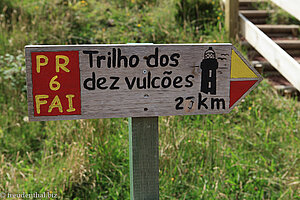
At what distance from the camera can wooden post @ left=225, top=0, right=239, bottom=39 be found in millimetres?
4961

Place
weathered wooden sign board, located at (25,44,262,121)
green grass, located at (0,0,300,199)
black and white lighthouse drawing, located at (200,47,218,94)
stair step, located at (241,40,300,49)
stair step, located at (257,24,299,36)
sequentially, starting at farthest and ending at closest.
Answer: stair step, located at (257,24,299,36) < stair step, located at (241,40,300,49) < green grass, located at (0,0,300,199) < black and white lighthouse drawing, located at (200,47,218,94) < weathered wooden sign board, located at (25,44,262,121)

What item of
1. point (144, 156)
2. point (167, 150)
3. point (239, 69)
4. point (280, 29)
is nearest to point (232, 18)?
point (280, 29)

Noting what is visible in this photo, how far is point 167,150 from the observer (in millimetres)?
A: 2910

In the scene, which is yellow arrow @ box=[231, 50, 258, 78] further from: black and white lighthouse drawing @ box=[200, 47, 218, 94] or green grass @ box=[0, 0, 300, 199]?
green grass @ box=[0, 0, 300, 199]

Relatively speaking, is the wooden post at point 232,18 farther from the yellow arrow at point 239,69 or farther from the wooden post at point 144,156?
the wooden post at point 144,156

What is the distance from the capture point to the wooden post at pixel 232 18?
4.96 meters

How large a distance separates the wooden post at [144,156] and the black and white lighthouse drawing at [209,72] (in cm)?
27

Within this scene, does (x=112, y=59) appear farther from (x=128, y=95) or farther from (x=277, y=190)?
(x=277, y=190)

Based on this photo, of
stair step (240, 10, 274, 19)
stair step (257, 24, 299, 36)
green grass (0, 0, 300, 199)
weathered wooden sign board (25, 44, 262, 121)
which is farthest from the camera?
stair step (240, 10, 274, 19)

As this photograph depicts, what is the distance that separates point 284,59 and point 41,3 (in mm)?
3514

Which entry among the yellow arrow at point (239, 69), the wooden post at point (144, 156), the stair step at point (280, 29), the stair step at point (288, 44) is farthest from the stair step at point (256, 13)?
the wooden post at point (144, 156)

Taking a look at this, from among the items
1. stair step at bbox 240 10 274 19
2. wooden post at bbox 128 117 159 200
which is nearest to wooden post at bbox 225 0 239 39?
stair step at bbox 240 10 274 19

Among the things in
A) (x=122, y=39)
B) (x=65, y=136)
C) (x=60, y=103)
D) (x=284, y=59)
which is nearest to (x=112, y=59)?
(x=60, y=103)

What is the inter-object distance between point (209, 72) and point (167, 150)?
1.38 metres
